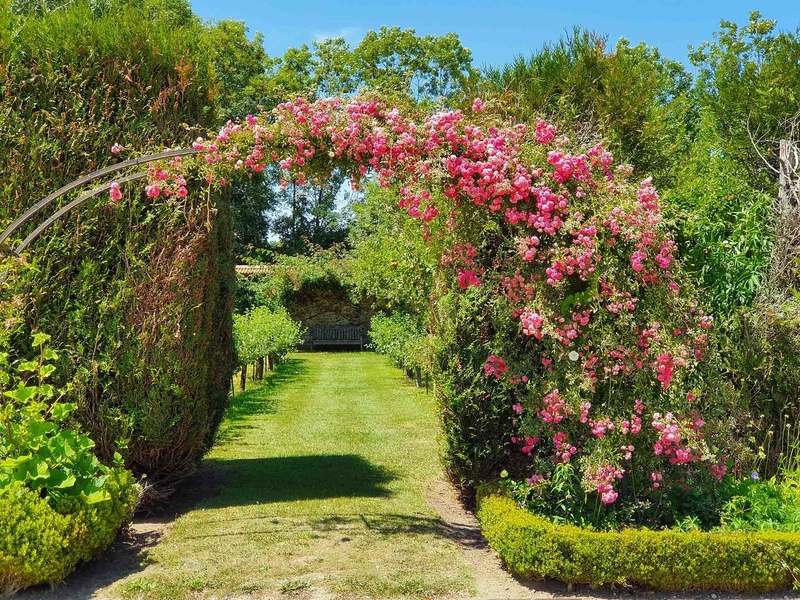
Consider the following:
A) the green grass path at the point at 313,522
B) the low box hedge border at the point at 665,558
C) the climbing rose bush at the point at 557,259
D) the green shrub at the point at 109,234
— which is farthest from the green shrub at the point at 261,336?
the low box hedge border at the point at 665,558

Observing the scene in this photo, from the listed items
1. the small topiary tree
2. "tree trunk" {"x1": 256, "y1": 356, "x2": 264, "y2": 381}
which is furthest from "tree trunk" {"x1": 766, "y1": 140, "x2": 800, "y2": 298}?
"tree trunk" {"x1": 256, "y1": 356, "x2": 264, "y2": 381}

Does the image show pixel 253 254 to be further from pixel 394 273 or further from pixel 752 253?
pixel 752 253

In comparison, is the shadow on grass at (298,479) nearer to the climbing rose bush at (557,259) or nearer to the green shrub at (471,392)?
the green shrub at (471,392)

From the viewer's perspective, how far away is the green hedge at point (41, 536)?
4328 millimetres

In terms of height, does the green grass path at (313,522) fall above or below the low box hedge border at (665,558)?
below

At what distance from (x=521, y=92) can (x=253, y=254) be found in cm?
2720

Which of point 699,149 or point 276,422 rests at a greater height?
point 699,149

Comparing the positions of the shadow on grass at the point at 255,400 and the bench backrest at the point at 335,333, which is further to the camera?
the bench backrest at the point at 335,333

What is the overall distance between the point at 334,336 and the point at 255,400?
44.3 feet

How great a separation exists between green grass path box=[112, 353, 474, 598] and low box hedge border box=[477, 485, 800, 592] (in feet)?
2.11

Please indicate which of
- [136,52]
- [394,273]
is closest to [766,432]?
[136,52]

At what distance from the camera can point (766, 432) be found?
637 cm

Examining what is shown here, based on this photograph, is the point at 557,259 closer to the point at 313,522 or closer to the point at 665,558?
the point at 665,558

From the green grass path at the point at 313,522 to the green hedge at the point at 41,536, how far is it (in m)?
0.39
